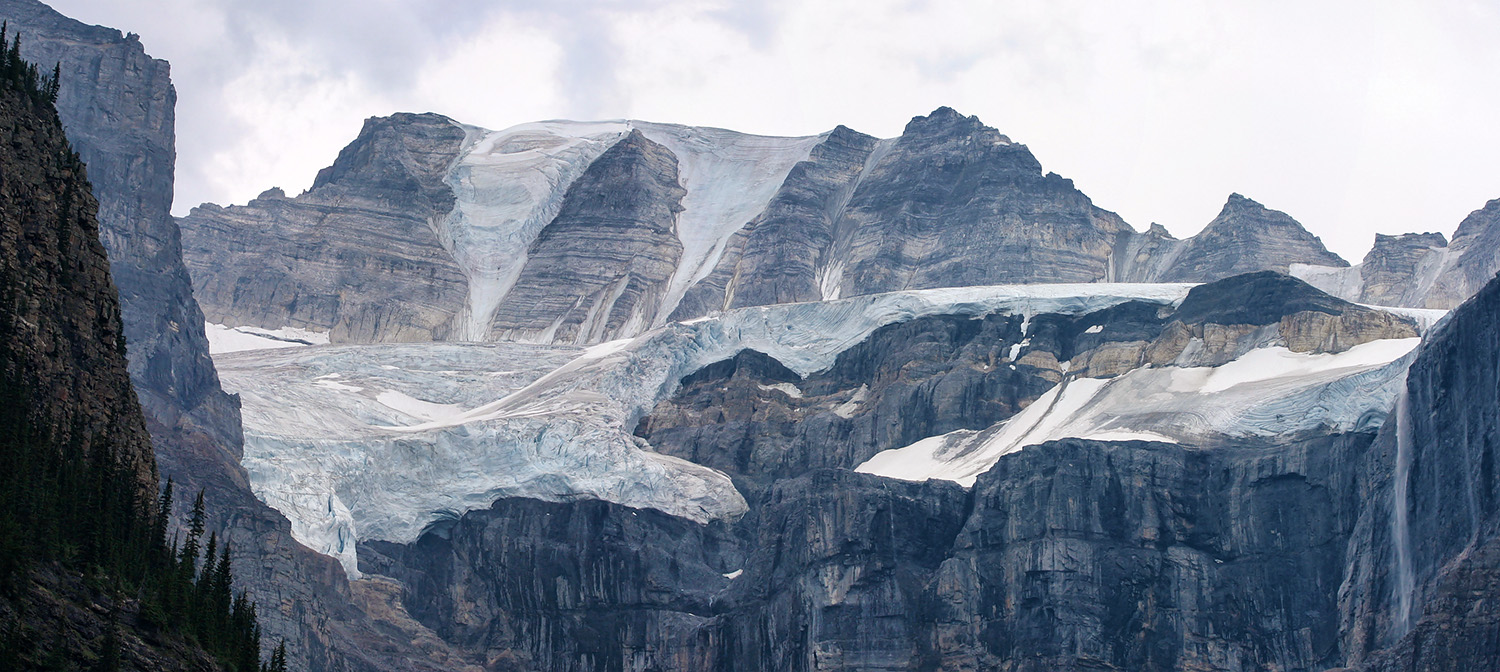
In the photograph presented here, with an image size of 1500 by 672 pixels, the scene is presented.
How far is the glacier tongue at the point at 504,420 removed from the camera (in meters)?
159

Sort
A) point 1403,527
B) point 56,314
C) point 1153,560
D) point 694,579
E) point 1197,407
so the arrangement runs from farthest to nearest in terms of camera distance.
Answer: point 1197,407, point 694,579, point 1153,560, point 1403,527, point 56,314

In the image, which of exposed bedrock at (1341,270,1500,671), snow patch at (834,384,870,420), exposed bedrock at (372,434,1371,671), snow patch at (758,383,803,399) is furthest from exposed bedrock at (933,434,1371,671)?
snow patch at (758,383,803,399)

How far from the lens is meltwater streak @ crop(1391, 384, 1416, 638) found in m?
120

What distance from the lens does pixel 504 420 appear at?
16712 centimetres

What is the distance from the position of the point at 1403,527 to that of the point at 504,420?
7432 centimetres

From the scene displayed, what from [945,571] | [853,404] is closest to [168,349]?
[853,404]

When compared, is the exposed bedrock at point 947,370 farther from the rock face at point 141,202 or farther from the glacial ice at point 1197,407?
the rock face at point 141,202

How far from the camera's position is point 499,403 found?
613ft

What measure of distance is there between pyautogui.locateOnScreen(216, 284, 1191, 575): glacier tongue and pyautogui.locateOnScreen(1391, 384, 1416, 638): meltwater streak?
5282 cm

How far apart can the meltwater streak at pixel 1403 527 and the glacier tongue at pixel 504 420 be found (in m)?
52.8

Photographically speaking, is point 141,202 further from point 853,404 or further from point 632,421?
point 853,404

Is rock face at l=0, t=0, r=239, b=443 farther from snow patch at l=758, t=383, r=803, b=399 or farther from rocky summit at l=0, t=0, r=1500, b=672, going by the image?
snow patch at l=758, t=383, r=803, b=399

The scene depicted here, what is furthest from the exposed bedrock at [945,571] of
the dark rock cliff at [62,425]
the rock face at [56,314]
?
the dark rock cliff at [62,425]

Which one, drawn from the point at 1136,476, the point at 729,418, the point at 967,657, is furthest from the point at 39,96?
the point at 729,418
